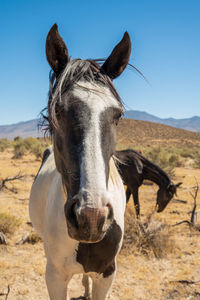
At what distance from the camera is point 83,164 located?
1.33 meters

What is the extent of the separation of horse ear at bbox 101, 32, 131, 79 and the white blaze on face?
0.33m

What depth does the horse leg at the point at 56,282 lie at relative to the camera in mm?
2088

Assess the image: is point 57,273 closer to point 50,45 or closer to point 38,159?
point 50,45

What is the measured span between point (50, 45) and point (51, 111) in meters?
0.58

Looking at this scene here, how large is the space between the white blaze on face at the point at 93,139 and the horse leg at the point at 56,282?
4.01 ft

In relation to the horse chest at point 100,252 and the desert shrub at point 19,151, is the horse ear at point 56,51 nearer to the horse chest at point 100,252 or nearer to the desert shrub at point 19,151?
the horse chest at point 100,252

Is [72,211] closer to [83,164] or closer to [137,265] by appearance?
[83,164]

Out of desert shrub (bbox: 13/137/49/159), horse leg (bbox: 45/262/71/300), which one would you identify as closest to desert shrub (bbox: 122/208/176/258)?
horse leg (bbox: 45/262/71/300)

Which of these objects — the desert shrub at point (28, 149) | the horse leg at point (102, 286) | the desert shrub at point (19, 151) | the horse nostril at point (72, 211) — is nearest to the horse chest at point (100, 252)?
the horse leg at point (102, 286)

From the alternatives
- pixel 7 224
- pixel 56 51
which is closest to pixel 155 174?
pixel 7 224

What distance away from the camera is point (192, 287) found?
3.81 metres

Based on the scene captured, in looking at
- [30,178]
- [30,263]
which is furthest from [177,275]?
[30,178]

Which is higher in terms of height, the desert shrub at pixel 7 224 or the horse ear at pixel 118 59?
the horse ear at pixel 118 59

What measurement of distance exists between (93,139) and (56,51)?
900mm
